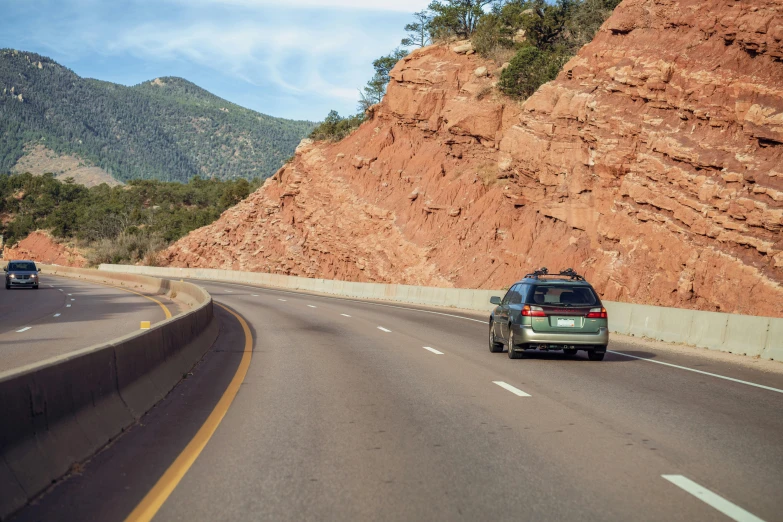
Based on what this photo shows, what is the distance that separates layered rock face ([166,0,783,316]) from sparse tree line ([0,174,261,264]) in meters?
35.7

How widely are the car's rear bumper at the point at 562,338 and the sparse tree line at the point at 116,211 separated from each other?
79.7m

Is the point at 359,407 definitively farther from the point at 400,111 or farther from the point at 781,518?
the point at 400,111

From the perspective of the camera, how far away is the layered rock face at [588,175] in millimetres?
30625

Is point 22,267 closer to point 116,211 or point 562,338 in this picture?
point 562,338

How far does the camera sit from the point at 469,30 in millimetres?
67812

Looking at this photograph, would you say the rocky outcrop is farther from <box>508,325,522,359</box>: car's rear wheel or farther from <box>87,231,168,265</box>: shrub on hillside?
<box>508,325,522,359</box>: car's rear wheel

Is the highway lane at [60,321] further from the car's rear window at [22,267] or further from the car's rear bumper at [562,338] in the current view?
the car's rear bumper at [562,338]

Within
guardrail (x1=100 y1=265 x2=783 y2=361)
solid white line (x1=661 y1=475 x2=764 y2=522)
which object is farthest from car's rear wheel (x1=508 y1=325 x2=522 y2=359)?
solid white line (x1=661 y1=475 x2=764 y2=522)

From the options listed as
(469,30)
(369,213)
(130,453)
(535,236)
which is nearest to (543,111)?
(535,236)

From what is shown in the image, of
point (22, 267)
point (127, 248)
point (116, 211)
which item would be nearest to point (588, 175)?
point (22, 267)

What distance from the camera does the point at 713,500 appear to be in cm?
597

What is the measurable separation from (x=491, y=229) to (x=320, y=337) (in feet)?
101

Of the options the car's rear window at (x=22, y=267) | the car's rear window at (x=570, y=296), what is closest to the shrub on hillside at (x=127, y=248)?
the car's rear window at (x=22, y=267)

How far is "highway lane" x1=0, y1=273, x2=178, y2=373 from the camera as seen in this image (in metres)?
17.5
